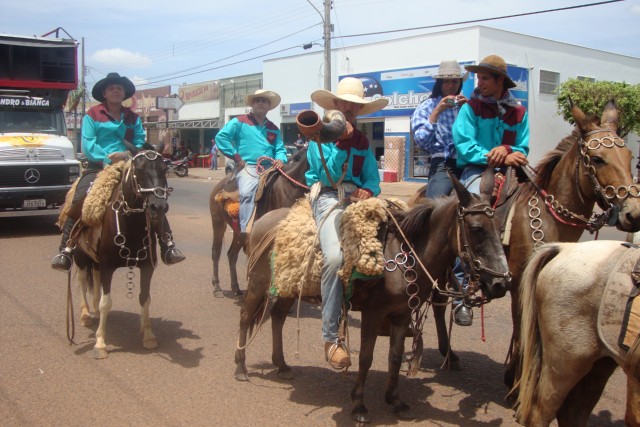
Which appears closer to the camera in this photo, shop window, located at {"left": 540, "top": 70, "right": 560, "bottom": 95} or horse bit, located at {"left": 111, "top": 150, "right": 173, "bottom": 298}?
horse bit, located at {"left": 111, "top": 150, "right": 173, "bottom": 298}

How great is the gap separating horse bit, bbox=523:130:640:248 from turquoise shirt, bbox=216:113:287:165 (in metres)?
4.27

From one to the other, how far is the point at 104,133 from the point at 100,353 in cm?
260

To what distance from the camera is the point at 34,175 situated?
12.4 metres

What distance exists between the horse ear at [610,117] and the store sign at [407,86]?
807 inches

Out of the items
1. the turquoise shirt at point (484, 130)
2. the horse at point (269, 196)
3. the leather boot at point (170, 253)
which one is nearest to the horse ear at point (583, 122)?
the turquoise shirt at point (484, 130)

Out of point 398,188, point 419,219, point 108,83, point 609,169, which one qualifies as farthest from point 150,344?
point 398,188

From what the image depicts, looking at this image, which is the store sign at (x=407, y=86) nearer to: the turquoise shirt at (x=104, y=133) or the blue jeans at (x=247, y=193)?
the blue jeans at (x=247, y=193)

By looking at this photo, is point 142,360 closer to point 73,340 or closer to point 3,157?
point 73,340

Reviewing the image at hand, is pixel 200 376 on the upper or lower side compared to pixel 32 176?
lower

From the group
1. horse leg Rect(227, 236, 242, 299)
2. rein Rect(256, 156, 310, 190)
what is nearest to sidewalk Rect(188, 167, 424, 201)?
horse leg Rect(227, 236, 242, 299)

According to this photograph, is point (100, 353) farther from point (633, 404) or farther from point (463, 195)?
point (633, 404)

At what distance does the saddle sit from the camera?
2.98 metres

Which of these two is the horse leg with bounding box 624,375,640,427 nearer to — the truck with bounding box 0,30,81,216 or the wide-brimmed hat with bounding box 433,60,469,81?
the wide-brimmed hat with bounding box 433,60,469,81

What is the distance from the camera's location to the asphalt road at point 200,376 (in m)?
4.40
